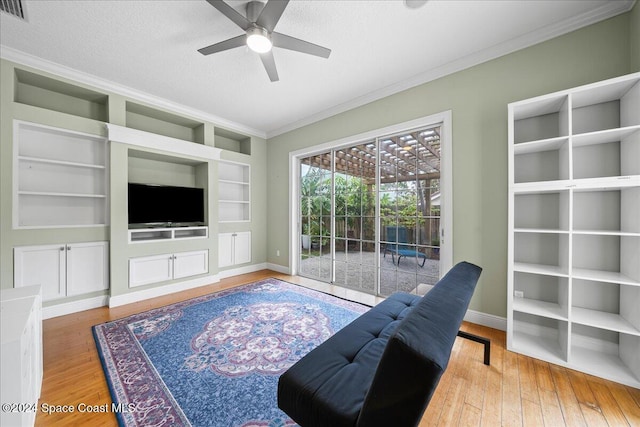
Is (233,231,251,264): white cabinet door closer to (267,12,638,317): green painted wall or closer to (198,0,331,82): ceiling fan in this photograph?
(198,0,331,82): ceiling fan

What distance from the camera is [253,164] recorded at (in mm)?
4770

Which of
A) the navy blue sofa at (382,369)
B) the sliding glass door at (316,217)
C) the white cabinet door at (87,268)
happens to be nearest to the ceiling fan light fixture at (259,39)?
the sliding glass door at (316,217)

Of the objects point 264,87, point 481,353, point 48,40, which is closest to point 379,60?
point 264,87

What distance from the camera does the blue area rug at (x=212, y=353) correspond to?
4.76 feet

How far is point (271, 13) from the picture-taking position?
1.76m

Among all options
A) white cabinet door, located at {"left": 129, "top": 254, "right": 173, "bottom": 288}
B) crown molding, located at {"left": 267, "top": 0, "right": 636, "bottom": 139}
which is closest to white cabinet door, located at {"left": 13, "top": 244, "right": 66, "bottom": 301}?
white cabinet door, located at {"left": 129, "top": 254, "right": 173, "bottom": 288}

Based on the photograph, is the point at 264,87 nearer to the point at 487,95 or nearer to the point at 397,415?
the point at 487,95

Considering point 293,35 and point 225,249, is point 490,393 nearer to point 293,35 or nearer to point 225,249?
point 293,35

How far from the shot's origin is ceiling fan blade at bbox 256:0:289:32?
1.64 metres

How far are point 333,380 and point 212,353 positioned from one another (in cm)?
139

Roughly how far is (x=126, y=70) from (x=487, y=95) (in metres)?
4.02

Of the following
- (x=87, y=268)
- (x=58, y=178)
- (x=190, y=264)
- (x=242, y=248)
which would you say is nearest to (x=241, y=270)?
(x=242, y=248)

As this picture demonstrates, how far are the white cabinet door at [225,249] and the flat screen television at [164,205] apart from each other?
0.49 metres

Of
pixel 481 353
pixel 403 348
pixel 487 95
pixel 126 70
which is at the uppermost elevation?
pixel 126 70
